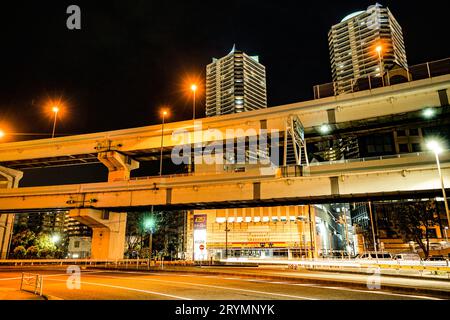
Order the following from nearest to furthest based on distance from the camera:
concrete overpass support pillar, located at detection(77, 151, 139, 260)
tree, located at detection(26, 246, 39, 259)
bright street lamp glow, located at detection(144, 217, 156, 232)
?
bright street lamp glow, located at detection(144, 217, 156, 232) → concrete overpass support pillar, located at detection(77, 151, 139, 260) → tree, located at detection(26, 246, 39, 259)

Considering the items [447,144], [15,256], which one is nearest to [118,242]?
[15,256]

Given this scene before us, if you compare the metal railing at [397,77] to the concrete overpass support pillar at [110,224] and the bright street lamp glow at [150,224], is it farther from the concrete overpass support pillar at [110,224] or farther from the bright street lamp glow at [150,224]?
the concrete overpass support pillar at [110,224]

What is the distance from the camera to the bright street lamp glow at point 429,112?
25953 millimetres

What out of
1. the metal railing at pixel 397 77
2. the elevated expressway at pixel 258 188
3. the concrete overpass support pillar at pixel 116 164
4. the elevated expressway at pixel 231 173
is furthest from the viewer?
the concrete overpass support pillar at pixel 116 164

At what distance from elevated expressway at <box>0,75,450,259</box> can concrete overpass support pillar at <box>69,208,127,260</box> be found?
108 millimetres

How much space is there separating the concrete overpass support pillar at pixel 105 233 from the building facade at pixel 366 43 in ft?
505

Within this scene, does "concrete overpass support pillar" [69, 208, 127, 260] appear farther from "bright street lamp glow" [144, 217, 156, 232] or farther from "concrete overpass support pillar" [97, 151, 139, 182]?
"concrete overpass support pillar" [97, 151, 139, 182]

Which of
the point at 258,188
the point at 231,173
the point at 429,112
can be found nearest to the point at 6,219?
the point at 231,173

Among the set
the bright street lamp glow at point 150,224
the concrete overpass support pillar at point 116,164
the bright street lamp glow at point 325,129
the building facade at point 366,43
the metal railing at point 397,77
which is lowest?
the bright street lamp glow at point 150,224

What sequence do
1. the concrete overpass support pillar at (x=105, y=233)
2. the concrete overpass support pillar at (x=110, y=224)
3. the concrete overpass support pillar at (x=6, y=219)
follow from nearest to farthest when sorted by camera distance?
the concrete overpass support pillar at (x=105, y=233)
the concrete overpass support pillar at (x=110, y=224)
the concrete overpass support pillar at (x=6, y=219)

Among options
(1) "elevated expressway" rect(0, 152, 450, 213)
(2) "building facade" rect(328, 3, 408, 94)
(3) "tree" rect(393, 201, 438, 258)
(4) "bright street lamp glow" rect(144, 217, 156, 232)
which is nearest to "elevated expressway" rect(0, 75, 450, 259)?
(1) "elevated expressway" rect(0, 152, 450, 213)

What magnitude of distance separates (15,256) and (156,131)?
108ft

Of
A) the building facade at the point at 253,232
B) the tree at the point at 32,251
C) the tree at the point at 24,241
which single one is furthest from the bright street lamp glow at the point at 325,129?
the tree at the point at 24,241

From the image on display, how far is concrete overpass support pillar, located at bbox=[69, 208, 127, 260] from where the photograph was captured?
3466 centimetres
